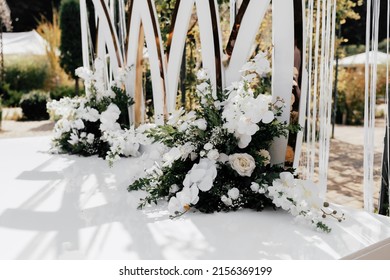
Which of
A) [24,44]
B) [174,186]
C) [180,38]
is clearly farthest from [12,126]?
[174,186]

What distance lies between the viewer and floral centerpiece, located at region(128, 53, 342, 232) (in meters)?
1.82

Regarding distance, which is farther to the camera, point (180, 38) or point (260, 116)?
point (180, 38)

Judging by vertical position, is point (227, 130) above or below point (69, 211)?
above

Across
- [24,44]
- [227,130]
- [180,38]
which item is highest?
[24,44]

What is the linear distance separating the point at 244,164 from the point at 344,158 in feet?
18.3

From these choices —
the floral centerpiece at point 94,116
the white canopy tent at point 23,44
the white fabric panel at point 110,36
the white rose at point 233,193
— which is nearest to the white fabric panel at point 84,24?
the white fabric panel at point 110,36

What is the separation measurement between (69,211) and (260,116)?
0.95 metres

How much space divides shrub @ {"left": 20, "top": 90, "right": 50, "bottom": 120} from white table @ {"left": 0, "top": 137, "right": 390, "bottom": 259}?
7.76 meters

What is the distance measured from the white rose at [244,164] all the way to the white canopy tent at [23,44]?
35.2ft

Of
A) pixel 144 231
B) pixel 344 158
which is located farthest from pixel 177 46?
pixel 344 158

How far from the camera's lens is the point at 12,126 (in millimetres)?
8961

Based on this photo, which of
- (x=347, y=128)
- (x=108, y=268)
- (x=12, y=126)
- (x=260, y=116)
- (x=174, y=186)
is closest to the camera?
(x=108, y=268)

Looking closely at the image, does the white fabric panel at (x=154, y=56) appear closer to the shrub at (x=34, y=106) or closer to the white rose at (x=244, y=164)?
the white rose at (x=244, y=164)

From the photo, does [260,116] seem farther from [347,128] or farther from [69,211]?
[347,128]
